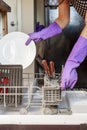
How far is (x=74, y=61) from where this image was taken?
0.74 metres

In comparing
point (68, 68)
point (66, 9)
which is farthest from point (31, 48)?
point (68, 68)

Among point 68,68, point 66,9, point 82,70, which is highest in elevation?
point 66,9

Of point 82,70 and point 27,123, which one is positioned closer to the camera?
point 27,123

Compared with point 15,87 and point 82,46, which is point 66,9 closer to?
point 82,46

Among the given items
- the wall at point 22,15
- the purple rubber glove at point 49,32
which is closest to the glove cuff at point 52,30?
the purple rubber glove at point 49,32

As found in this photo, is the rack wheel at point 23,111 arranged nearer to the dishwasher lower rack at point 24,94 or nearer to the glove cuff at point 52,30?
the dishwasher lower rack at point 24,94

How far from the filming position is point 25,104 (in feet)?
2.57

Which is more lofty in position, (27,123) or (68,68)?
(68,68)

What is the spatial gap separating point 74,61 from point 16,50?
1.39 feet

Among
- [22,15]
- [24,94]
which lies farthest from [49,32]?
[22,15]

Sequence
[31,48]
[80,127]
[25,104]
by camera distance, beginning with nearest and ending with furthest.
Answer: [80,127]
[25,104]
[31,48]

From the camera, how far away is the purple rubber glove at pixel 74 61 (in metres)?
0.73

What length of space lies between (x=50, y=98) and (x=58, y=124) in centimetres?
7

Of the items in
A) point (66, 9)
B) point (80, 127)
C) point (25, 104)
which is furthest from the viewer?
point (66, 9)
